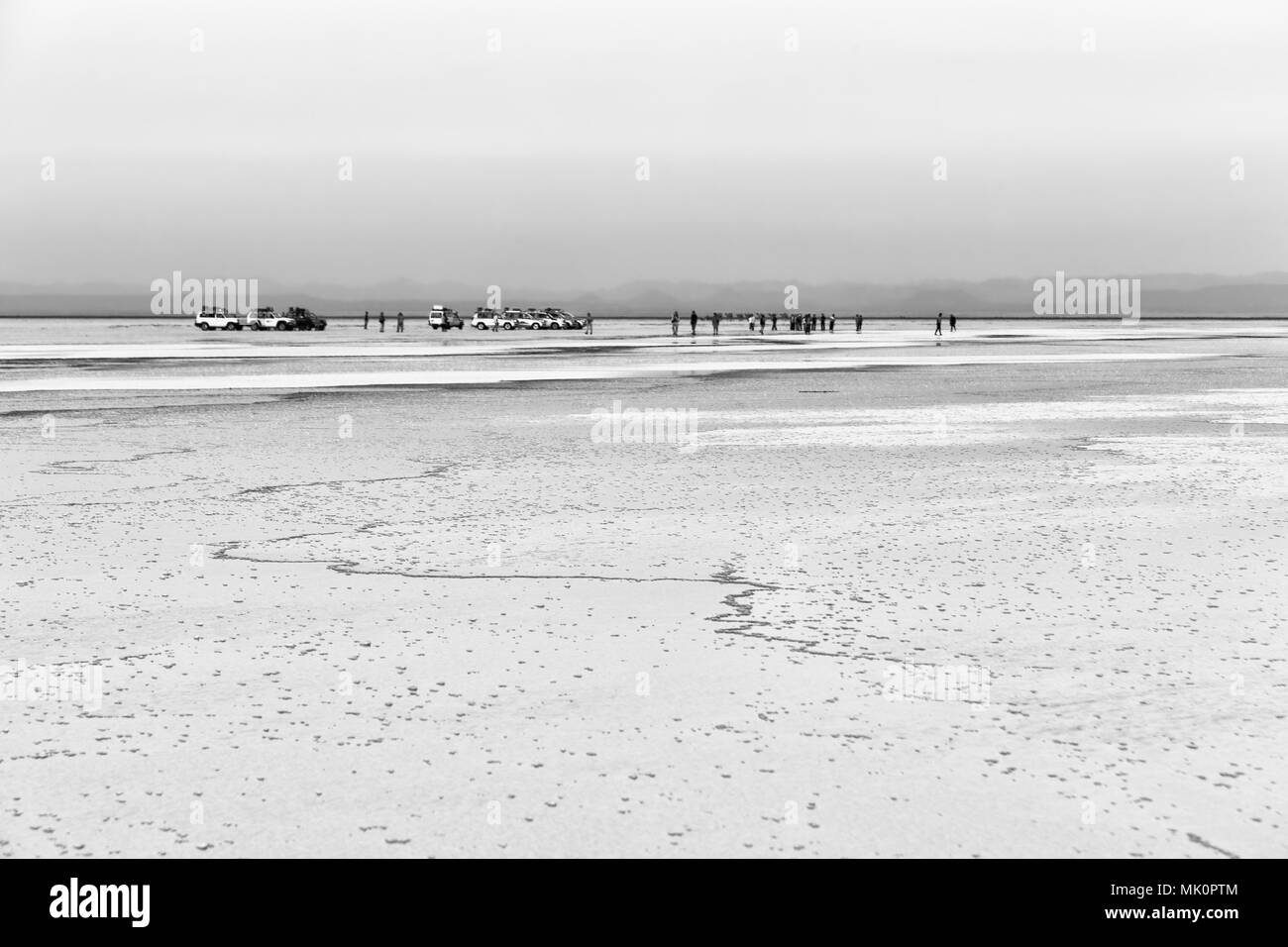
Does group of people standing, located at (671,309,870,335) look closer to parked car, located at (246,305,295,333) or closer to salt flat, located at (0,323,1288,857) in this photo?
parked car, located at (246,305,295,333)

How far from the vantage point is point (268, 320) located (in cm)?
8588

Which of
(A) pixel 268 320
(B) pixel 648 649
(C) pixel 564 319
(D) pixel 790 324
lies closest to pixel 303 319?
(A) pixel 268 320

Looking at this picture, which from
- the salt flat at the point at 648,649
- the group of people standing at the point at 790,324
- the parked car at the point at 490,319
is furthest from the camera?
the parked car at the point at 490,319

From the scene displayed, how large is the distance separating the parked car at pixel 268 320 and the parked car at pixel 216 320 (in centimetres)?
87

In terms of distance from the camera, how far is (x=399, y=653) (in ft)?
20.9

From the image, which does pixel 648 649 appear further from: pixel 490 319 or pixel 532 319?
pixel 490 319

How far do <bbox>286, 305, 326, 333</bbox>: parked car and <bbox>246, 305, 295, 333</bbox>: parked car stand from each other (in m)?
0.34

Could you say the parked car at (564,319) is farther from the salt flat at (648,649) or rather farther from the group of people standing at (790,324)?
the salt flat at (648,649)

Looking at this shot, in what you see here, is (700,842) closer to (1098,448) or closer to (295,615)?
(295,615)

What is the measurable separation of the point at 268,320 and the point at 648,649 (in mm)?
84332

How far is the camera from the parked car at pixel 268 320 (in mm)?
85188

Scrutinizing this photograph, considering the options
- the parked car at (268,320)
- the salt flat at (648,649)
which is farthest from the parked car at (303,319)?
the salt flat at (648,649)

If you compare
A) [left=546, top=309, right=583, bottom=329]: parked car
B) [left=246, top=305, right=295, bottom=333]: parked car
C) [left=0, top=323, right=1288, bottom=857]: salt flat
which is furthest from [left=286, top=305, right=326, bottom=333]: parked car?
[left=0, top=323, right=1288, bottom=857]: salt flat

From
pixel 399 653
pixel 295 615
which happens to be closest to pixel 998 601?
pixel 399 653
